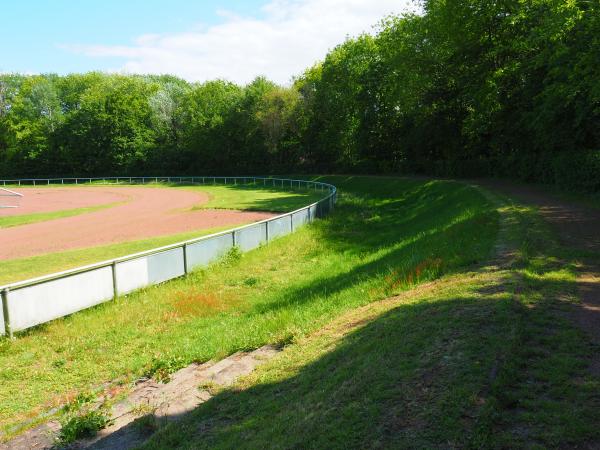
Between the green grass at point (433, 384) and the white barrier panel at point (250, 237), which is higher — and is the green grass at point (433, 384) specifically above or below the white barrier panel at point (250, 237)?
above

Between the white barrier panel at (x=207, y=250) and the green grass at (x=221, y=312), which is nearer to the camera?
the green grass at (x=221, y=312)

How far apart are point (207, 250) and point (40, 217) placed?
22.5m

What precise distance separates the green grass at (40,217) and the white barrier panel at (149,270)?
19.7 m

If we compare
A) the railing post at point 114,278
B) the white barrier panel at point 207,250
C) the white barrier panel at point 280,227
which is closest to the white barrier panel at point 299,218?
the white barrier panel at point 280,227

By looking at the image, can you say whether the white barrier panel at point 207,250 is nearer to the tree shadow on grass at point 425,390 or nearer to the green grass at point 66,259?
the green grass at point 66,259

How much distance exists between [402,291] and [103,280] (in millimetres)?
7337

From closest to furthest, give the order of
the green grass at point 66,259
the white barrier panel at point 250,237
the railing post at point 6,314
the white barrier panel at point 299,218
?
the railing post at point 6,314, the green grass at point 66,259, the white barrier panel at point 250,237, the white barrier panel at point 299,218

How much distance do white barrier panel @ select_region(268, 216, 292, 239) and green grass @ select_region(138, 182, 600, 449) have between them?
12.8 m

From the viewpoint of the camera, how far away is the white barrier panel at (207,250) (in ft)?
51.4

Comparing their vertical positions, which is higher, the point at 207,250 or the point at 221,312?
the point at 207,250

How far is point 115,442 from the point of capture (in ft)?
19.9

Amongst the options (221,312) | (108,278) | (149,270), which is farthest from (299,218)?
(108,278)

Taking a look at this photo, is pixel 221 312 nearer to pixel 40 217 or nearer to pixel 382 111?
pixel 40 217

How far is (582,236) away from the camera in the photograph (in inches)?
492
